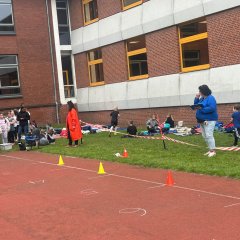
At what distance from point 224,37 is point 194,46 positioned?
81.0 inches

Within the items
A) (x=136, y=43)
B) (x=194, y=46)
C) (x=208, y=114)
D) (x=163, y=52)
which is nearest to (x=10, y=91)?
(x=136, y=43)

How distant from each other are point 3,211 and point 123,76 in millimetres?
18806

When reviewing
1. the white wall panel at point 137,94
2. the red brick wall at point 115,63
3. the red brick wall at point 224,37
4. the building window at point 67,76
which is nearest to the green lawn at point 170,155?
the red brick wall at point 224,37

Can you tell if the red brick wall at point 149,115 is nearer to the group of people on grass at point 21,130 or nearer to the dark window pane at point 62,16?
the group of people on grass at point 21,130

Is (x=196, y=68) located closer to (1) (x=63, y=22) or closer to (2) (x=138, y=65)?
(2) (x=138, y=65)

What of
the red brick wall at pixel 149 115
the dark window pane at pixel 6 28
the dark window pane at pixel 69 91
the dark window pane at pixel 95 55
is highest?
the dark window pane at pixel 6 28

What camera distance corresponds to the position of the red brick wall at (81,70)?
29388mm

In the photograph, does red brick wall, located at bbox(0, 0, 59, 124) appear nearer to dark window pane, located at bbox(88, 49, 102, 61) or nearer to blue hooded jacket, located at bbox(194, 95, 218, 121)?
dark window pane, located at bbox(88, 49, 102, 61)

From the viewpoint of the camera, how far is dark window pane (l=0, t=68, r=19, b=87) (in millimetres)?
28188

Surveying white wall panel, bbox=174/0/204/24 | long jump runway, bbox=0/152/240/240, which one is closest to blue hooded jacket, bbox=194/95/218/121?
long jump runway, bbox=0/152/240/240

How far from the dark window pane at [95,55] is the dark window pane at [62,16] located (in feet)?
11.2

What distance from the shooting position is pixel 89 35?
2827 centimetres

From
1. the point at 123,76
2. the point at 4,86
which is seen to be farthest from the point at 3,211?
the point at 4,86

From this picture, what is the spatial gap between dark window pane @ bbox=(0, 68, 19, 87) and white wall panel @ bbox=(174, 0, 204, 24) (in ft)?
40.2
